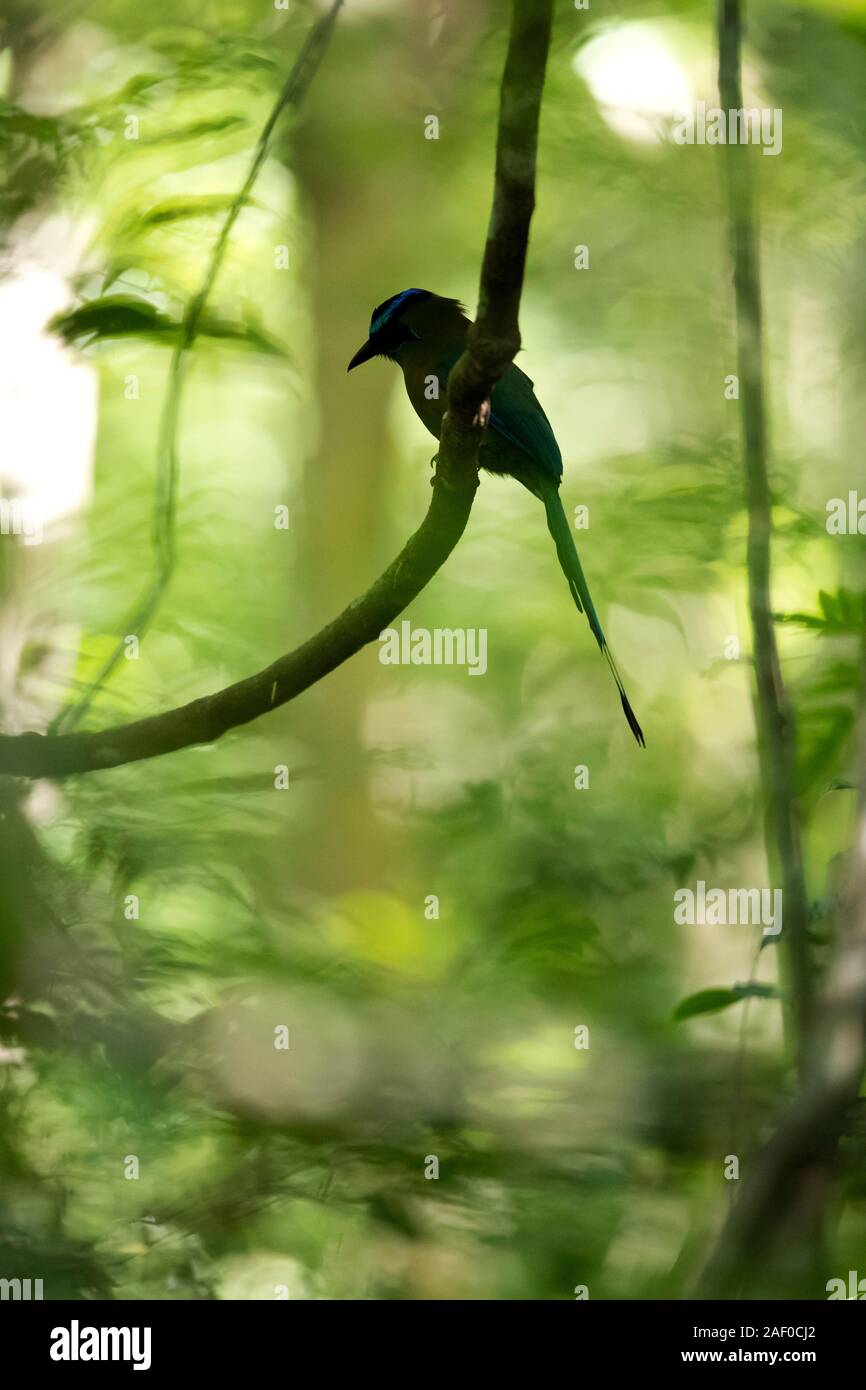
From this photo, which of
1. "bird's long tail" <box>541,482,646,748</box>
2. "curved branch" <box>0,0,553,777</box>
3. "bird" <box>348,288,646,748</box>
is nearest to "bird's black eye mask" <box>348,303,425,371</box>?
"bird" <box>348,288,646,748</box>

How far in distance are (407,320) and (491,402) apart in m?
0.31

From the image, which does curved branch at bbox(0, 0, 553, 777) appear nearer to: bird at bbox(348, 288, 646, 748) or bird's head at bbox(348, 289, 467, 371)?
bird at bbox(348, 288, 646, 748)

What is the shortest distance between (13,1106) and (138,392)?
5.00 feet

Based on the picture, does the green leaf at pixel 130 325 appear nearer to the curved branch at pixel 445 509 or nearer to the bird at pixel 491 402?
the bird at pixel 491 402

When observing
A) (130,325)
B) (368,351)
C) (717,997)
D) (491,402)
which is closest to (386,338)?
(368,351)

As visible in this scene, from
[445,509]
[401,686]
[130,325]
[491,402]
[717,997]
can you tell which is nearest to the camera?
[445,509]

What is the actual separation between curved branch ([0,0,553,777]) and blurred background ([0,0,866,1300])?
42 centimetres

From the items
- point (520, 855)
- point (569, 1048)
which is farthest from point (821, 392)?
point (569, 1048)

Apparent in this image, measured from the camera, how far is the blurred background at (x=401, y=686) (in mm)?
2266

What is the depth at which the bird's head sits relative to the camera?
2.26 metres

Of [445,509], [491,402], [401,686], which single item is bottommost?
[445,509]

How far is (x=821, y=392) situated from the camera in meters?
2.56

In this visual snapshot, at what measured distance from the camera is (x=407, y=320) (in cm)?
229

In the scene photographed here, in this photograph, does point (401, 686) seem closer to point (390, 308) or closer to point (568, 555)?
point (568, 555)
